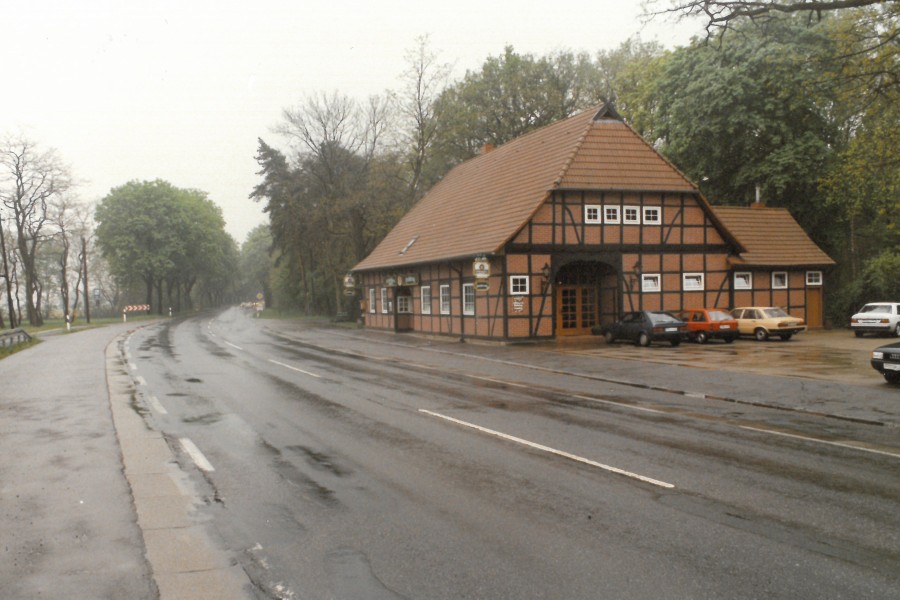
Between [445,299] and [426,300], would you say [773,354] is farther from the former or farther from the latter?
[426,300]

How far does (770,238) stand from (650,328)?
13.2m

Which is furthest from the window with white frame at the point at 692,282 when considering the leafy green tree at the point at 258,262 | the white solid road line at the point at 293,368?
the leafy green tree at the point at 258,262

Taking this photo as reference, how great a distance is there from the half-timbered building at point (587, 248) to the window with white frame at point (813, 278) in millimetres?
72

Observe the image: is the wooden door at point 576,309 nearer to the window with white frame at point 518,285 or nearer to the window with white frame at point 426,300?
the window with white frame at point 518,285

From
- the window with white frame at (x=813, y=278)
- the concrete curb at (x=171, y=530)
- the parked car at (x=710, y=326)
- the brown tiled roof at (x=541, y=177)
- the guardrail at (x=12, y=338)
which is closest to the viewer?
the concrete curb at (x=171, y=530)

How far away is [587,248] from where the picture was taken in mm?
30391

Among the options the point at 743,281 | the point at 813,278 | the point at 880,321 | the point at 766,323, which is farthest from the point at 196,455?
the point at 813,278

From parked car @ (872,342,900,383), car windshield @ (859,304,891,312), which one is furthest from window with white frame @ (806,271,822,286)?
parked car @ (872,342,900,383)

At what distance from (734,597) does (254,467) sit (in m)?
5.44

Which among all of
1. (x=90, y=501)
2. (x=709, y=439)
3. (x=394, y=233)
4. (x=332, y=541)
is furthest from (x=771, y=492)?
(x=394, y=233)

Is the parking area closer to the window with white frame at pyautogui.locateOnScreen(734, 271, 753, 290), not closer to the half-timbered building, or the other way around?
the half-timbered building

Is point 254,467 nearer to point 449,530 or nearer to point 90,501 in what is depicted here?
point 90,501

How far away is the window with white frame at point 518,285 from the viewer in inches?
1146

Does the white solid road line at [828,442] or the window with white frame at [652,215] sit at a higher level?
the window with white frame at [652,215]
